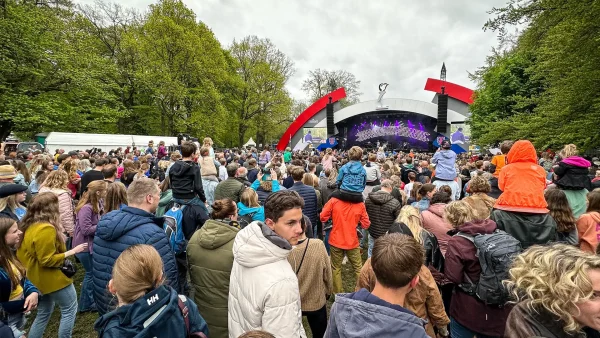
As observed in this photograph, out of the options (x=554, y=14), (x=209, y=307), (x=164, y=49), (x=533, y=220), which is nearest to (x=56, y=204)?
(x=209, y=307)

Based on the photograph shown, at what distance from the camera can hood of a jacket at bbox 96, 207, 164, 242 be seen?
2.26 meters

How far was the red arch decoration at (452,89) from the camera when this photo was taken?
26188mm

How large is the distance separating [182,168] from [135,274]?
2.65 metres

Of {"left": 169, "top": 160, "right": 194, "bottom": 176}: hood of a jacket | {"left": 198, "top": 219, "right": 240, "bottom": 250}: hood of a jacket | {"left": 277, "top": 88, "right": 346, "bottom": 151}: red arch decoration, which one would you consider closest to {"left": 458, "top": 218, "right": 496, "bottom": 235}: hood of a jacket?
{"left": 198, "top": 219, "right": 240, "bottom": 250}: hood of a jacket

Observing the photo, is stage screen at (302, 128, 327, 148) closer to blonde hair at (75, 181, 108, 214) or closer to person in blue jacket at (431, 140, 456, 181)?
person in blue jacket at (431, 140, 456, 181)

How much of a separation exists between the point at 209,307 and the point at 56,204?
6.20ft

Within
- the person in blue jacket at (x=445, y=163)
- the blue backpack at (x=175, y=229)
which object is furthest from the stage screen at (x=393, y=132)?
the blue backpack at (x=175, y=229)

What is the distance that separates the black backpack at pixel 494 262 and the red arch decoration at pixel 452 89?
2699 cm

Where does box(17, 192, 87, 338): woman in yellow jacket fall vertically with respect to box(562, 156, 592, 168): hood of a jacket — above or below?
below

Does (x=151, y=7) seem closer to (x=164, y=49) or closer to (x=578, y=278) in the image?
(x=164, y=49)

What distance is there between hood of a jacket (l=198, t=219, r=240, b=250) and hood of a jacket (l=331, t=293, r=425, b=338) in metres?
1.30

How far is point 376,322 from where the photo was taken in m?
1.25

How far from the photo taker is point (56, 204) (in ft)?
9.45

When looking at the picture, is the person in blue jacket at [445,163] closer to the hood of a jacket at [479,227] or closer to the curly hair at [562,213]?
the curly hair at [562,213]
